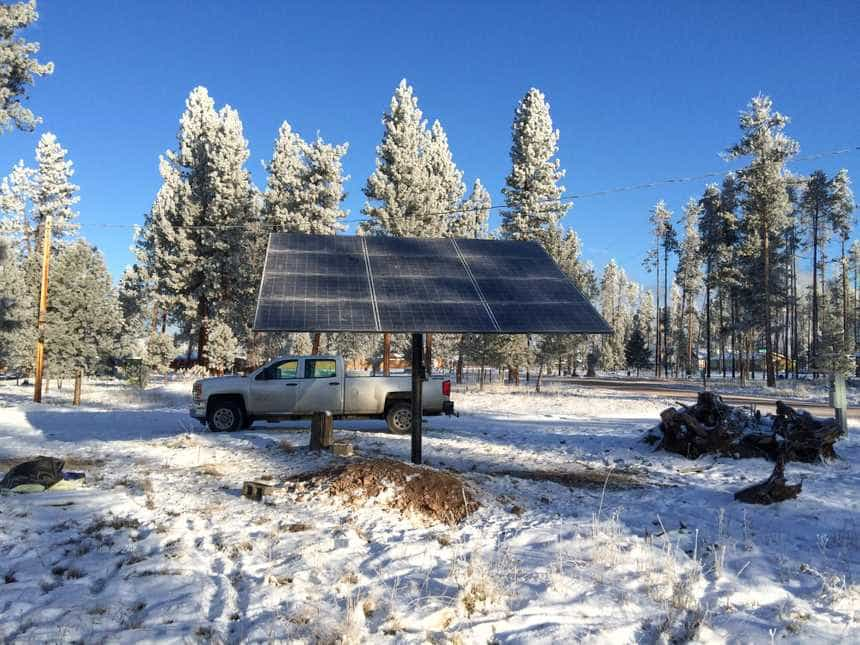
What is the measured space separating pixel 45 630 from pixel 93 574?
3.48 feet

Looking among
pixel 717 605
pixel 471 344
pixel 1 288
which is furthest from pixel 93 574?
pixel 1 288

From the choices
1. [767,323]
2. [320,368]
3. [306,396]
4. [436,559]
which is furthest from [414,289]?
[767,323]

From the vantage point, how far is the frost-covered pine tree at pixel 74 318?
1132 inches

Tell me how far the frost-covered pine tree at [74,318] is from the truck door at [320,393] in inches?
827

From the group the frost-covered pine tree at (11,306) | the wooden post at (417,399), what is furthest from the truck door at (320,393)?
the frost-covered pine tree at (11,306)

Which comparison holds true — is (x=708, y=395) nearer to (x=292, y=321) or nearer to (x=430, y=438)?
(x=430, y=438)

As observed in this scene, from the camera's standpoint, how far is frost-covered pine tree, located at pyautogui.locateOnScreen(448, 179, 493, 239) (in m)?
41.3

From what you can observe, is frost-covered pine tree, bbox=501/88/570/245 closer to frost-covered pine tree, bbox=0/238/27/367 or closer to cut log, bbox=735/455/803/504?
cut log, bbox=735/455/803/504

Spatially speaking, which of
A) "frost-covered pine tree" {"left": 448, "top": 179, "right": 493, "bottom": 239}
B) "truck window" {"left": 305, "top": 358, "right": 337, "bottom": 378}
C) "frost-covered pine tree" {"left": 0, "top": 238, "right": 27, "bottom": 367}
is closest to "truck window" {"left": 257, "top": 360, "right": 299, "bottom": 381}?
"truck window" {"left": 305, "top": 358, "right": 337, "bottom": 378}

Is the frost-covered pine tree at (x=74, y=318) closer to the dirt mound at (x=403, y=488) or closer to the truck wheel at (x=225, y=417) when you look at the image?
the truck wheel at (x=225, y=417)

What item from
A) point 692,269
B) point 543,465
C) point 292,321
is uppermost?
point 692,269

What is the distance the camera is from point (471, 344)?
34.2 metres

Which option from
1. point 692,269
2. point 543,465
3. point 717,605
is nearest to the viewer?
point 717,605

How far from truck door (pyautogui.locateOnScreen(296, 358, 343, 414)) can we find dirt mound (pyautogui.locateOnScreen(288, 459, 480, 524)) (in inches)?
244
